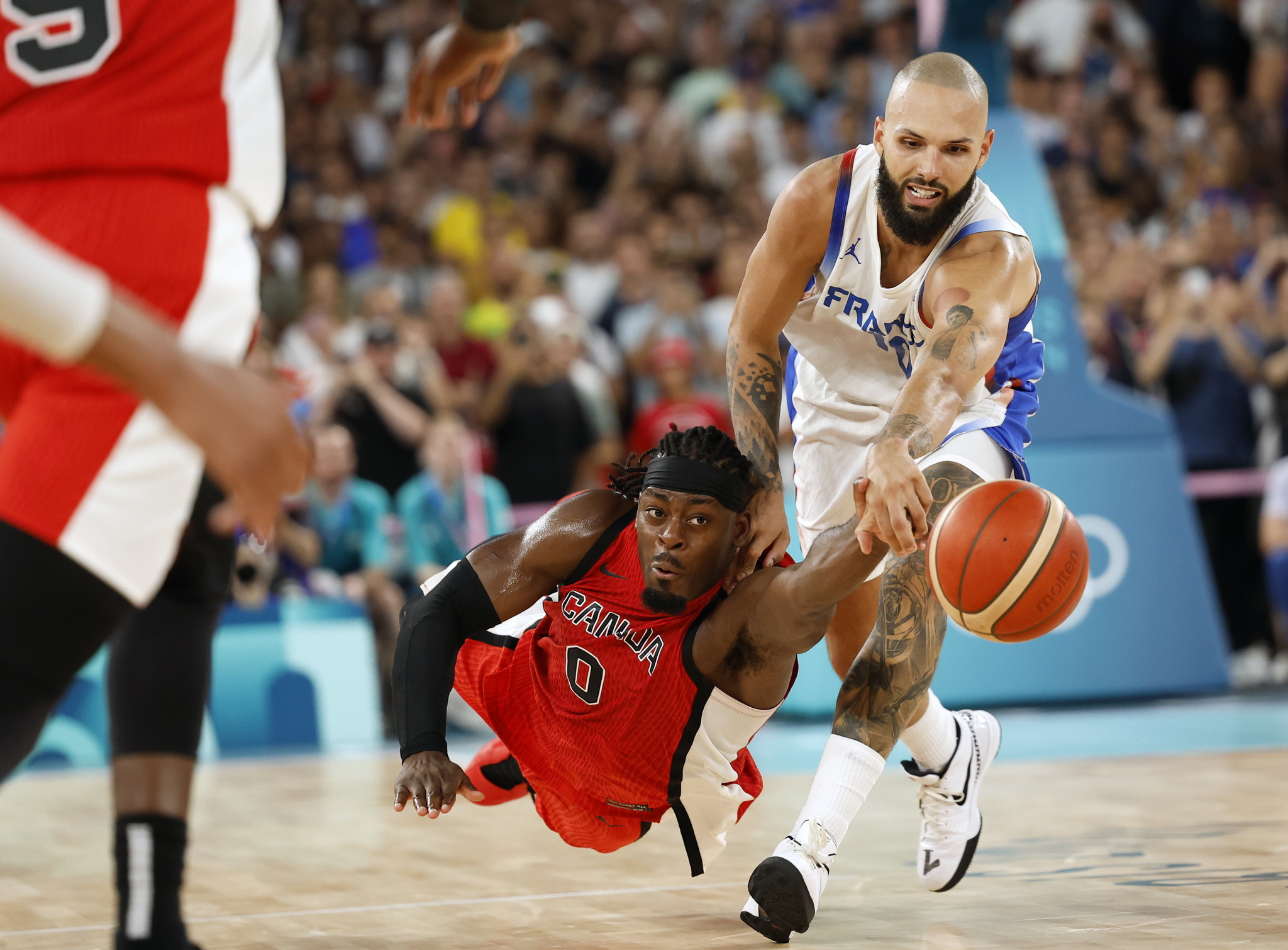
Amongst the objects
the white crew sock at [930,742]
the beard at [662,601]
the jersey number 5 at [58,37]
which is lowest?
the white crew sock at [930,742]

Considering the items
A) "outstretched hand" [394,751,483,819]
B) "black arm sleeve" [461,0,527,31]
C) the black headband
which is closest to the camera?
"black arm sleeve" [461,0,527,31]

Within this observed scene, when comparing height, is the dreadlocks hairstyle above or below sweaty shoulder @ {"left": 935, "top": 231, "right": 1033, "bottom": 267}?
below

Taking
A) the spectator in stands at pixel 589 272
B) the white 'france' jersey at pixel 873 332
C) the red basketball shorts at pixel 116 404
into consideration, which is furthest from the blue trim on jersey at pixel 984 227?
the spectator in stands at pixel 589 272

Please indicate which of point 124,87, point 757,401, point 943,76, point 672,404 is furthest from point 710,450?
point 672,404

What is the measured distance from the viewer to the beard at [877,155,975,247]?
12.9ft

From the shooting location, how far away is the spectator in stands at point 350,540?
27.9 feet

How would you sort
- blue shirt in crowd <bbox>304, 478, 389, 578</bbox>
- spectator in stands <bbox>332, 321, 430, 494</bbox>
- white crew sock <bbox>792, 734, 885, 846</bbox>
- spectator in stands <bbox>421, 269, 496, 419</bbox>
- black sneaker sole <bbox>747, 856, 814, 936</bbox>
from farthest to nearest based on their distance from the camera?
1. spectator in stands <bbox>421, 269, 496, 419</bbox>
2. spectator in stands <bbox>332, 321, 430, 494</bbox>
3. blue shirt in crowd <bbox>304, 478, 389, 578</bbox>
4. white crew sock <bbox>792, 734, 885, 846</bbox>
5. black sneaker sole <bbox>747, 856, 814, 936</bbox>

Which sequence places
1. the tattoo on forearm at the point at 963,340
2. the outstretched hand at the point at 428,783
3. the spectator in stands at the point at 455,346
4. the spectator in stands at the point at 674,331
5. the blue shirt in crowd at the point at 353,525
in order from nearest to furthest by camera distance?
the outstretched hand at the point at 428,783
the tattoo on forearm at the point at 963,340
the blue shirt in crowd at the point at 353,525
the spectator in stands at the point at 455,346
the spectator in stands at the point at 674,331

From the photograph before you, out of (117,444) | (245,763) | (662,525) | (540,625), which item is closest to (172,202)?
(117,444)

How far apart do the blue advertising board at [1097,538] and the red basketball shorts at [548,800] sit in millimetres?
3977

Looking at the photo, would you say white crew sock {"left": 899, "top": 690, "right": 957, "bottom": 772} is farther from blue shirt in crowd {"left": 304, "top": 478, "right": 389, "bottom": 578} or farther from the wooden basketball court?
blue shirt in crowd {"left": 304, "top": 478, "right": 389, "bottom": 578}

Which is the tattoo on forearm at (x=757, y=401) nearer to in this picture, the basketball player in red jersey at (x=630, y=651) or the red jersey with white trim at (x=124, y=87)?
the basketball player in red jersey at (x=630, y=651)

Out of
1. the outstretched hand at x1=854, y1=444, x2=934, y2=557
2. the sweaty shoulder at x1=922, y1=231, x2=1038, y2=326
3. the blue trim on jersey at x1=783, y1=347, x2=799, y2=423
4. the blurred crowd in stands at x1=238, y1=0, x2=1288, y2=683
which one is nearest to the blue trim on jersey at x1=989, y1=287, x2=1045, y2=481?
the sweaty shoulder at x1=922, y1=231, x2=1038, y2=326

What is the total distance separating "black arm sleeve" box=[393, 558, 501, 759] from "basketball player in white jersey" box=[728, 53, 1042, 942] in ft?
2.24
